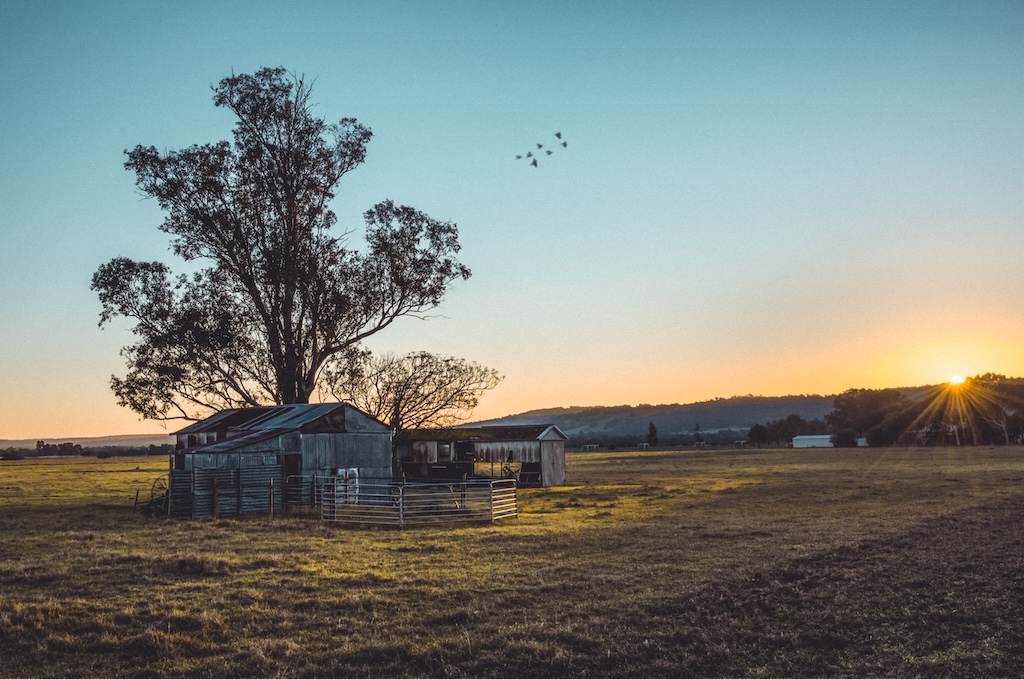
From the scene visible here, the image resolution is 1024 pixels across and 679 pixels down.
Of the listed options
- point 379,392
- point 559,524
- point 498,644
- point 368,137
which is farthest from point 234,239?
point 498,644

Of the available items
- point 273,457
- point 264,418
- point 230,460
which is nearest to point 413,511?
point 273,457

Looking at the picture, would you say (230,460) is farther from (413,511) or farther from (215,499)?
(413,511)

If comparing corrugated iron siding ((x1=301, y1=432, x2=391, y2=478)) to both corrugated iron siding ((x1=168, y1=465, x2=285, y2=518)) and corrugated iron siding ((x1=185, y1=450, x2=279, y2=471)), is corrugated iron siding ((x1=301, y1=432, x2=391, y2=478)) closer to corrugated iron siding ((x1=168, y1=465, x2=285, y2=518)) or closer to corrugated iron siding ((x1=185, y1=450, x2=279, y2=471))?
corrugated iron siding ((x1=185, y1=450, x2=279, y2=471))

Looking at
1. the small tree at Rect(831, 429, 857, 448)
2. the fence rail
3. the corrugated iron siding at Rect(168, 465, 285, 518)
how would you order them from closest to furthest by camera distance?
1. the fence rail
2. the corrugated iron siding at Rect(168, 465, 285, 518)
3. the small tree at Rect(831, 429, 857, 448)

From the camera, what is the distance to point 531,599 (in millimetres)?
14414

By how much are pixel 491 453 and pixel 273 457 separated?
857 inches

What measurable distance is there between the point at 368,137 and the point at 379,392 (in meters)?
14.2

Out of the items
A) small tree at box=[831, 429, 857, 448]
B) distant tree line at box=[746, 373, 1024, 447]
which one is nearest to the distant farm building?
distant tree line at box=[746, 373, 1024, 447]

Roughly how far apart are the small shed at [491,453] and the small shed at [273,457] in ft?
42.3

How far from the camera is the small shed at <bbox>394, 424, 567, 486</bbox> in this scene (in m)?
53.2

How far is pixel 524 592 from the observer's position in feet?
49.1

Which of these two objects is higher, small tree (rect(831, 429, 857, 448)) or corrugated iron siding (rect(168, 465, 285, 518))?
corrugated iron siding (rect(168, 465, 285, 518))

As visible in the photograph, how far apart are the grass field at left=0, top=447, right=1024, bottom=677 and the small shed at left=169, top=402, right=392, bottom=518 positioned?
5.03 meters

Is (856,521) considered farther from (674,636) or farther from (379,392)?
(379,392)
